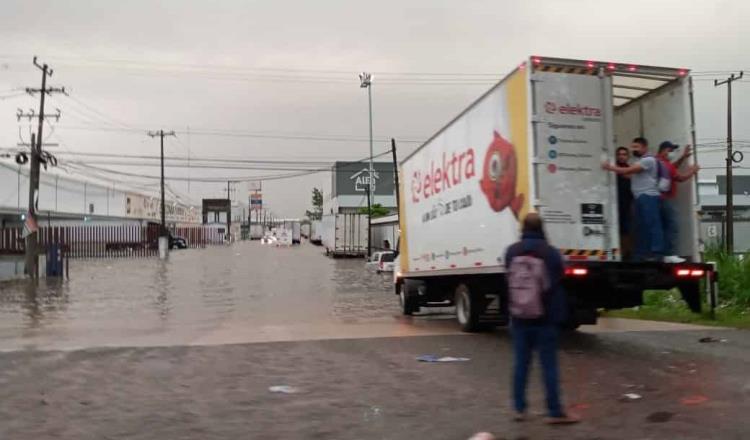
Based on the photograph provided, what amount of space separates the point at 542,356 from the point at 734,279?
34.9ft

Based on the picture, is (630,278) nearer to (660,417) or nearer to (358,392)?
(660,417)

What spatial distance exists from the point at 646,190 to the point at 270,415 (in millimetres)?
6037

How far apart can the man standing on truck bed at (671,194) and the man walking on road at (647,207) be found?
25 cm

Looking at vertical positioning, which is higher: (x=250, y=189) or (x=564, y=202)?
(x=250, y=189)

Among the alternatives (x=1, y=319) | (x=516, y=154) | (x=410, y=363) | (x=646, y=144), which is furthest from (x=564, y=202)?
(x=1, y=319)

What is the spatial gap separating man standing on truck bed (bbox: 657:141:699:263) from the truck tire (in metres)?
6.60

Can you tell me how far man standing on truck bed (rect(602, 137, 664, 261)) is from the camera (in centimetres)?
973

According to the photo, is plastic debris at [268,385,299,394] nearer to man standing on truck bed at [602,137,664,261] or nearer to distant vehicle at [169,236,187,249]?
man standing on truck bed at [602,137,664,261]

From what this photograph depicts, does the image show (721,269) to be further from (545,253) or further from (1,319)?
(1,319)

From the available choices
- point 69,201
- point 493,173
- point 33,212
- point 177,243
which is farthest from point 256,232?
point 493,173

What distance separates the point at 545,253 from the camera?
603cm

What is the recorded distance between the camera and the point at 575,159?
9664 mm

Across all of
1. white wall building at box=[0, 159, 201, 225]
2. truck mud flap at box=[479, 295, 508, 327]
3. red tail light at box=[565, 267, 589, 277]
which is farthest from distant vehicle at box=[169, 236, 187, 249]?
red tail light at box=[565, 267, 589, 277]

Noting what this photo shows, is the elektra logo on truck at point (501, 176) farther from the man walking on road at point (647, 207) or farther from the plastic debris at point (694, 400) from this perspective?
the plastic debris at point (694, 400)
